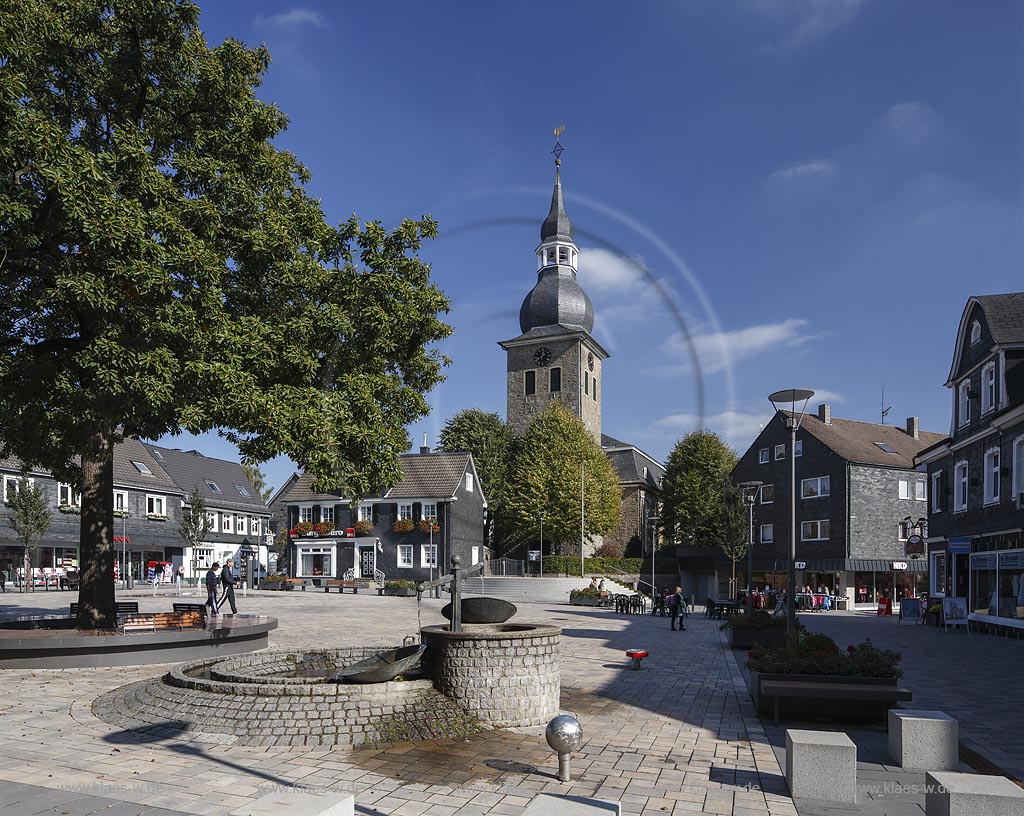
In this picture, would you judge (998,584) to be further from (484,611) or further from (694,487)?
(694,487)

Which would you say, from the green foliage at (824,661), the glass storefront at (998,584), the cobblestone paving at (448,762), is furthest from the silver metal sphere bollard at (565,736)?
the glass storefront at (998,584)

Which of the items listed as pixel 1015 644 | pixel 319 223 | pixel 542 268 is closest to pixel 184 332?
pixel 319 223

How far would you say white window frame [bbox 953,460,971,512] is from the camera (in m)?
31.6

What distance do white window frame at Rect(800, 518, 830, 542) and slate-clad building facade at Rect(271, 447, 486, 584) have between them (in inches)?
901

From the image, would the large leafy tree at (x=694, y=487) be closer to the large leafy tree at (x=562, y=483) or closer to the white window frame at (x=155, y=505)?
the large leafy tree at (x=562, y=483)

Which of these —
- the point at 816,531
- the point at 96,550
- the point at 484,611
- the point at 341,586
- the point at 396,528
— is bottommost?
the point at 341,586

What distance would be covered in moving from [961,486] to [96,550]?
1194 inches

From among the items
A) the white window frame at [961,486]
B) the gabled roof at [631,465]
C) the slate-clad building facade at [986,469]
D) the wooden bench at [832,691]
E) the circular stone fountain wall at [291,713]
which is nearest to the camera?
the circular stone fountain wall at [291,713]

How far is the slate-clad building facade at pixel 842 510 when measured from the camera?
4800 cm

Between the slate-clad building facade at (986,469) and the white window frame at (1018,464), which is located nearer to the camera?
the white window frame at (1018,464)

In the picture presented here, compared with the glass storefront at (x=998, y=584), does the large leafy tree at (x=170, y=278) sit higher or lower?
higher

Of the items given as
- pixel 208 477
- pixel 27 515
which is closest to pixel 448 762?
pixel 27 515

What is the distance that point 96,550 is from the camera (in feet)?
56.4

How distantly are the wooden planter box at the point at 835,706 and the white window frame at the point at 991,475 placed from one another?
69.2 ft
